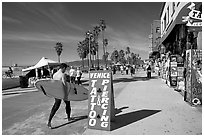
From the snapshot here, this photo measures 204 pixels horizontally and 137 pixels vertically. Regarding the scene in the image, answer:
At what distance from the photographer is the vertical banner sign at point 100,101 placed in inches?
186

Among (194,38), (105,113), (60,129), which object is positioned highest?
(194,38)

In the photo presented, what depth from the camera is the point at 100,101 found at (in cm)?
480

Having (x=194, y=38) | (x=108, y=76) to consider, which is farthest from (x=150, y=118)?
(x=194, y=38)

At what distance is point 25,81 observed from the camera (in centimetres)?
1538

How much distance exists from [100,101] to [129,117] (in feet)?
4.89

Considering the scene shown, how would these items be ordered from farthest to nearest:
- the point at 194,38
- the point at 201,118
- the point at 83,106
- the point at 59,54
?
the point at 59,54 → the point at 194,38 → the point at 83,106 → the point at 201,118

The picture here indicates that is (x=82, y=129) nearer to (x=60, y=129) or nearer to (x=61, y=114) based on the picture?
(x=60, y=129)

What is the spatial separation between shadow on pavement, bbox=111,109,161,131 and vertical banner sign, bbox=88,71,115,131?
36cm

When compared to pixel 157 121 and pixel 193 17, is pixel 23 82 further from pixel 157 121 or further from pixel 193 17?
pixel 193 17

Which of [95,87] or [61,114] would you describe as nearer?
[95,87]

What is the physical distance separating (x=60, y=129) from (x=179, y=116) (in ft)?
11.6

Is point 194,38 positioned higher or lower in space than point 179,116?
higher

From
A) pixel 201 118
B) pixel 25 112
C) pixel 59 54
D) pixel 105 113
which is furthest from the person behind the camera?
pixel 59 54

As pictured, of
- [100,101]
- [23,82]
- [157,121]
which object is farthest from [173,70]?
[23,82]
